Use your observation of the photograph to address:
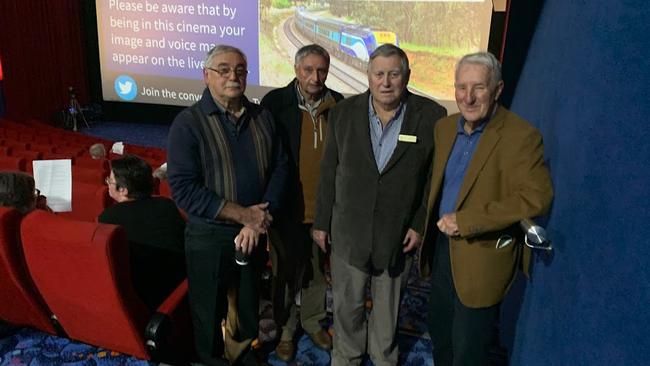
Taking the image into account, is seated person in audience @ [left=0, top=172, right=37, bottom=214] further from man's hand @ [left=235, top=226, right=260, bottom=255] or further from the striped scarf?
man's hand @ [left=235, top=226, right=260, bottom=255]

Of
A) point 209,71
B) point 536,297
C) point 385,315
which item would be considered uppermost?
point 209,71

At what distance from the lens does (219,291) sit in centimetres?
175

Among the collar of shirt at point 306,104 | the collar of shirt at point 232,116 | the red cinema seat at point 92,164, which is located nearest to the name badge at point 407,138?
the collar of shirt at point 306,104

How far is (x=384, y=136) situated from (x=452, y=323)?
765mm

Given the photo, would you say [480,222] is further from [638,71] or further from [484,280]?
[638,71]

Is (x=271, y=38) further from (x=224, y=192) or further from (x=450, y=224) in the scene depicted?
(x=450, y=224)

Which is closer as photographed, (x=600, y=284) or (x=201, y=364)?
(x=600, y=284)

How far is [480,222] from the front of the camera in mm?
1360

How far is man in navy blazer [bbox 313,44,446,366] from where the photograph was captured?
65.8 inches

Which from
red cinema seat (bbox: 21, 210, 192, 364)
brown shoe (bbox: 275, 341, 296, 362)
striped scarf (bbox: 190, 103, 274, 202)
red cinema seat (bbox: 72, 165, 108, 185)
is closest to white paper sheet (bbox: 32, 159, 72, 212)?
red cinema seat (bbox: 72, 165, 108, 185)

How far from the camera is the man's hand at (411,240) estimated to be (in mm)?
1756

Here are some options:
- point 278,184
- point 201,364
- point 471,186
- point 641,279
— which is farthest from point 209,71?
point 641,279

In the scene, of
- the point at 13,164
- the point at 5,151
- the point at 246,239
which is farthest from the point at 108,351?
the point at 5,151

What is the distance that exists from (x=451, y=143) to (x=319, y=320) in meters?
1.16
